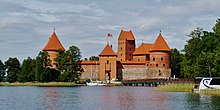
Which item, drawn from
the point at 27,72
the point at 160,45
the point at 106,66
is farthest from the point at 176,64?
the point at 27,72

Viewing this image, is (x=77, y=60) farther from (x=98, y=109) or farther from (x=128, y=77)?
(x=98, y=109)

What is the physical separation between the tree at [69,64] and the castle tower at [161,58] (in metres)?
18.9

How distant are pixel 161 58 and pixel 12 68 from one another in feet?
96.2

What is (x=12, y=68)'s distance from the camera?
274 feet

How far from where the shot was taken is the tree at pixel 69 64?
238 ft

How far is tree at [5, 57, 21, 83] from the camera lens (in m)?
81.2

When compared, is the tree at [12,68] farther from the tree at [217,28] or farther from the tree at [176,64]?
the tree at [217,28]

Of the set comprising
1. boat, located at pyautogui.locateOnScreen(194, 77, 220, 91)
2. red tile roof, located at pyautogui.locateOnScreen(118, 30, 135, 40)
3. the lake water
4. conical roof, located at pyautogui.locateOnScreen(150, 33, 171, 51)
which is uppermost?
red tile roof, located at pyautogui.locateOnScreen(118, 30, 135, 40)

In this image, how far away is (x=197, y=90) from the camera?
37500mm

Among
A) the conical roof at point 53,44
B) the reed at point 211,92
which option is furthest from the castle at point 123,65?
the reed at point 211,92

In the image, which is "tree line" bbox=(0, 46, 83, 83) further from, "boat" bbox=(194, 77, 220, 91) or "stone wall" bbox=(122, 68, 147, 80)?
"boat" bbox=(194, 77, 220, 91)

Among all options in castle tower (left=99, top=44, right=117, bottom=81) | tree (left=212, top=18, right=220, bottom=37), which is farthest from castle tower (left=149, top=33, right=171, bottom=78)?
tree (left=212, top=18, right=220, bottom=37)

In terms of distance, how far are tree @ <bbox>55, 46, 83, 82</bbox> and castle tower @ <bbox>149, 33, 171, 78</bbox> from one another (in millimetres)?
18920

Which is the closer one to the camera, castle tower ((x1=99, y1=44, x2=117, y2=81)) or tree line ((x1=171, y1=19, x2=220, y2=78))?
tree line ((x1=171, y1=19, x2=220, y2=78))
